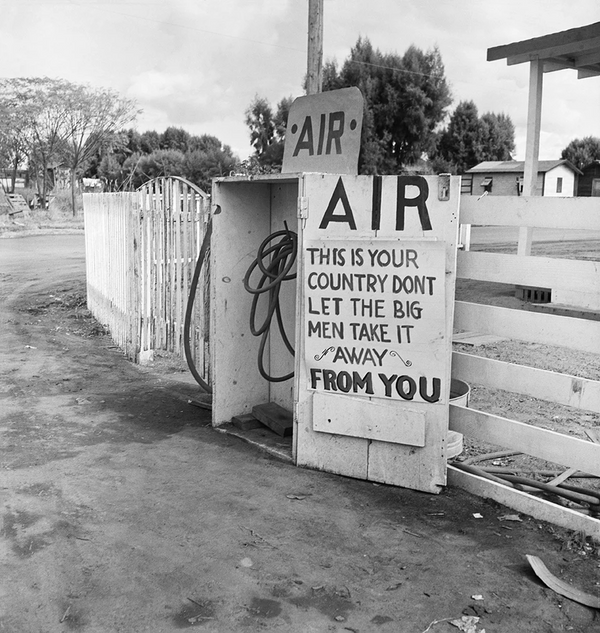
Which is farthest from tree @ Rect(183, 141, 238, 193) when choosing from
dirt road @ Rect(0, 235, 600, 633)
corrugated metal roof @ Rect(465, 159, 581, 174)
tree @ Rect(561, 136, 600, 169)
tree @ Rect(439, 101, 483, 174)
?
dirt road @ Rect(0, 235, 600, 633)

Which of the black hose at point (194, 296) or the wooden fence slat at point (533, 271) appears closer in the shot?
the wooden fence slat at point (533, 271)

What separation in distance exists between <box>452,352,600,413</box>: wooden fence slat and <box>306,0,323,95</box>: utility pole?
11.7m

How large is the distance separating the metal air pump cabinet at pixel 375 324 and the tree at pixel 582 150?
7351 cm

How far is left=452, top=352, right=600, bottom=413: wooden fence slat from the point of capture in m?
3.99

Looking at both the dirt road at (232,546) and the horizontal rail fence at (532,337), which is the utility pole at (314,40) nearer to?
the dirt road at (232,546)

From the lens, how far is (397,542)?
387cm

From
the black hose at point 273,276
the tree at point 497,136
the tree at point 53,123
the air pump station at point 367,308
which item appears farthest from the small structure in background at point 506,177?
the air pump station at point 367,308

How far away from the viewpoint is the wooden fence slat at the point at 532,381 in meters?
3.99

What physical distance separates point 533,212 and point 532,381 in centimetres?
95

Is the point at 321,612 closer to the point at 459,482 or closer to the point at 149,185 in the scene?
the point at 459,482

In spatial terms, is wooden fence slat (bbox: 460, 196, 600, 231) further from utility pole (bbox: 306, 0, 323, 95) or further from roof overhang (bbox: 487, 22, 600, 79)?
utility pole (bbox: 306, 0, 323, 95)

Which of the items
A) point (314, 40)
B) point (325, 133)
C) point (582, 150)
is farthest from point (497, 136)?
point (325, 133)

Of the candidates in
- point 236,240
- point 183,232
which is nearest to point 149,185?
point 183,232

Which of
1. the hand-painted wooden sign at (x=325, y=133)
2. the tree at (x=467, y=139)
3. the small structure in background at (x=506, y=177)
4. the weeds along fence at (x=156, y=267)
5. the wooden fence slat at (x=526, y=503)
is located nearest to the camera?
the wooden fence slat at (x=526, y=503)
